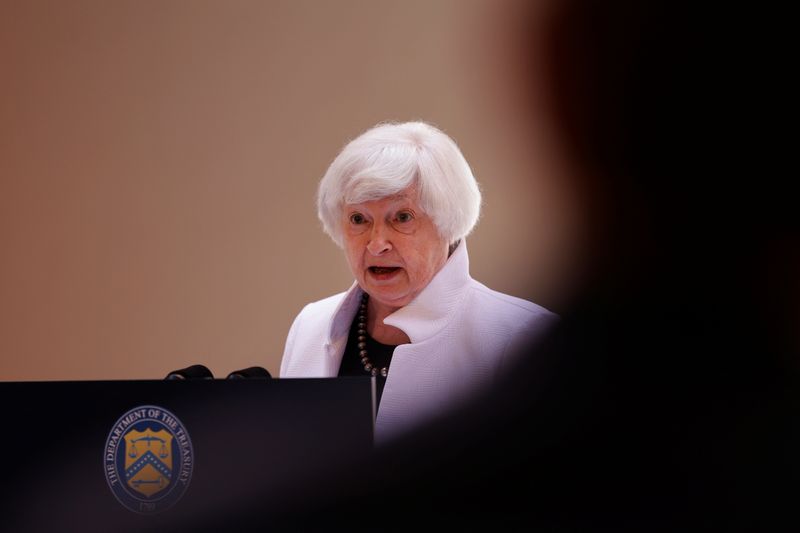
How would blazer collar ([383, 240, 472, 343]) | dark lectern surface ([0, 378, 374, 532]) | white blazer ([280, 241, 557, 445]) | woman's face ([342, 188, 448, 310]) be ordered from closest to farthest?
dark lectern surface ([0, 378, 374, 532])
white blazer ([280, 241, 557, 445])
blazer collar ([383, 240, 472, 343])
woman's face ([342, 188, 448, 310])

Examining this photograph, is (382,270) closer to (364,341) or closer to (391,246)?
(391,246)

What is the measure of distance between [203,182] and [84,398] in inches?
91.1

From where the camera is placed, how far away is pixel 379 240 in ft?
6.27

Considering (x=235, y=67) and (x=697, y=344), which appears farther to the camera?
(x=235, y=67)

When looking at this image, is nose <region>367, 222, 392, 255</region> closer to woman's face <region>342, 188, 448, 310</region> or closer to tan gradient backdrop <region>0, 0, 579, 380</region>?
woman's face <region>342, 188, 448, 310</region>

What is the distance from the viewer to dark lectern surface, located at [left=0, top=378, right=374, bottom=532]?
1.43 ft

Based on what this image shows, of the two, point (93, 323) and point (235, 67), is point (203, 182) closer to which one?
point (235, 67)

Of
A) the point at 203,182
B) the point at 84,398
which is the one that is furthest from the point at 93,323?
the point at 84,398

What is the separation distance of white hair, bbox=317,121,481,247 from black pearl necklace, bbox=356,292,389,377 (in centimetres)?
20

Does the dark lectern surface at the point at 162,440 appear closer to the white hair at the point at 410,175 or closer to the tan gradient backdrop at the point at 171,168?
the white hair at the point at 410,175

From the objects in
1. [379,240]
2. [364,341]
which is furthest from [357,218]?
[364,341]

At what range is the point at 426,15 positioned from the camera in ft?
7.47

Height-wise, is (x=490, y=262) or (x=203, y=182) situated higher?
(x=203, y=182)

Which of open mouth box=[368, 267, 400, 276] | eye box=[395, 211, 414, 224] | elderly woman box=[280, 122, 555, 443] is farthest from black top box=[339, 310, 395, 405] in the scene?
eye box=[395, 211, 414, 224]
